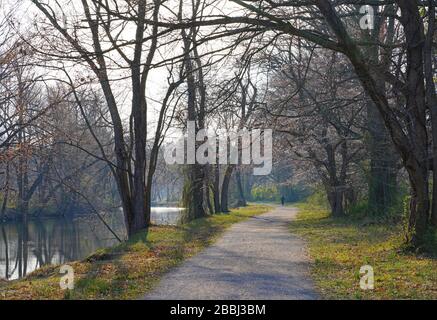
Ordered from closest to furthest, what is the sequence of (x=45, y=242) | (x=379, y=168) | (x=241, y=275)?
(x=241, y=275)
(x=379, y=168)
(x=45, y=242)

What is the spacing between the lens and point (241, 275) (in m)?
10.2

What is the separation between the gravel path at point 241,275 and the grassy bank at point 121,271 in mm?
400

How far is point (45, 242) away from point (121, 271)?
20.0 m

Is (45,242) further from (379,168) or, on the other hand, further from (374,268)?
(374,268)

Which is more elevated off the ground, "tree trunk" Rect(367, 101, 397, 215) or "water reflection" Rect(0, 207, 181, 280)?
"tree trunk" Rect(367, 101, 397, 215)

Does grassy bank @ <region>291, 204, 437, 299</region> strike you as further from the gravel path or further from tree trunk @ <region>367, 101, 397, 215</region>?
tree trunk @ <region>367, 101, 397, 215</region>

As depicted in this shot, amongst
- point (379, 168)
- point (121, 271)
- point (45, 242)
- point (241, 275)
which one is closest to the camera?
point (241, 275)

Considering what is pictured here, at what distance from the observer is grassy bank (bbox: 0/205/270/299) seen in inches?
351

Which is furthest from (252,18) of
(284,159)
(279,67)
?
(284,159)

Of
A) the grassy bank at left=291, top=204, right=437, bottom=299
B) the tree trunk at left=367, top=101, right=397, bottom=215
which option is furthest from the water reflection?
the grassy bank at left=291, top=204, right=437, bottom=299

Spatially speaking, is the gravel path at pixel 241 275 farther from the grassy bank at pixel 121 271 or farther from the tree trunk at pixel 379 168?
the tree trunk at pixel 379 168

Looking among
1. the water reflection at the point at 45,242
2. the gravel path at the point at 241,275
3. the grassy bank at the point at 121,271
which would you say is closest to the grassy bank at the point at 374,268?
the gravel path at the point at 241,275

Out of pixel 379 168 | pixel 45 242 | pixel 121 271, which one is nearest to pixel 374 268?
pixel 121 271

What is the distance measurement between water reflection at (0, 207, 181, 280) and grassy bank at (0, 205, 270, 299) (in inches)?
227
